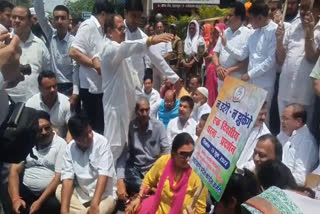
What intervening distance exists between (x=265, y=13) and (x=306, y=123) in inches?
48.0

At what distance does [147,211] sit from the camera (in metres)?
4.79

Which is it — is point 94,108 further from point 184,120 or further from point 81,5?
point 81,5

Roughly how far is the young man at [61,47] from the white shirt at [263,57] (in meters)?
2.02

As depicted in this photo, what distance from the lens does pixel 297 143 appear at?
15.9 feet

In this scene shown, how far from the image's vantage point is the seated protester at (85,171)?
5.23 m

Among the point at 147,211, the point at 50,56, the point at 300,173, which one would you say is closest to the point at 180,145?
the point at 147,211

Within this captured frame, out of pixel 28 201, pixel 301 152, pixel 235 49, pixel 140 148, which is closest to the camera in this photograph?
pixel 301 152

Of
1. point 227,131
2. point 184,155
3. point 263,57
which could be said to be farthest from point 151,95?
point 227,131

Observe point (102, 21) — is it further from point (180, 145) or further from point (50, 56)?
point (180, 145)

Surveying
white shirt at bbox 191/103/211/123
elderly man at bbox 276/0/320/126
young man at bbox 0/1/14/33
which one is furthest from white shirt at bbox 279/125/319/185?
young man at bbox 0/1/14/33

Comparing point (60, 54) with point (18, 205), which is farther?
point (60, 54)

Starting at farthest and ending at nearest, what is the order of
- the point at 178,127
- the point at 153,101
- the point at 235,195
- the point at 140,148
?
the point at 153,101
the point at 178,127
the point at 140,148
the point at 235,195

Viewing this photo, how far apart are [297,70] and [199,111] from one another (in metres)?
1.59

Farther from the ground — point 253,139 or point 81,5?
point 253,139
